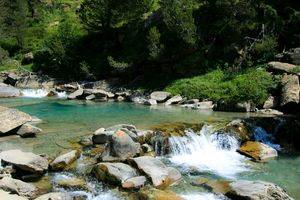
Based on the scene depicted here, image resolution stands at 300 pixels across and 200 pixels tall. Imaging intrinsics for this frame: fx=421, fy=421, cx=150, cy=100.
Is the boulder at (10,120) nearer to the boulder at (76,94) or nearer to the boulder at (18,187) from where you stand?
the boulder at (18,187)

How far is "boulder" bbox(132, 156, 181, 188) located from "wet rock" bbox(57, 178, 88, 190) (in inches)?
98.7

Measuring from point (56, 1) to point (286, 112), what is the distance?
60978mm

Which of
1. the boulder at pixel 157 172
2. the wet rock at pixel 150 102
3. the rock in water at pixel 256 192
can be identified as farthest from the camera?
the wet rock at pixel 150 102

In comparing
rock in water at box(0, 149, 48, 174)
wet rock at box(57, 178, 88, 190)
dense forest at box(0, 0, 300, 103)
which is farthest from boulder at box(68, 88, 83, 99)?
wet rock at box(57, 178, 88, 190)

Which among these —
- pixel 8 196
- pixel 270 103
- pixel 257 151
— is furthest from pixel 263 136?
pixel 8 196

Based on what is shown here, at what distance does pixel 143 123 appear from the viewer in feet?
90.5

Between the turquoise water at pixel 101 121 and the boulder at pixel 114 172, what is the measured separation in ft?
7.55

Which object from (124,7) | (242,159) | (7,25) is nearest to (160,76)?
(124,7)

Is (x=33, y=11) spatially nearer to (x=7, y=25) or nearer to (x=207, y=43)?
(x=7, y=25)

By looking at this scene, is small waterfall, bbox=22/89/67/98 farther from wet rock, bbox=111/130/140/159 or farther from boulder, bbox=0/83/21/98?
wet rock, bbox=111/130/140/159

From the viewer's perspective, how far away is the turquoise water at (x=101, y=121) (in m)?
19.7

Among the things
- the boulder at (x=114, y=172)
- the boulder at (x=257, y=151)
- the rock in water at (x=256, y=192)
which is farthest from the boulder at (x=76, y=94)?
the rock in water at (x=256, y=192)

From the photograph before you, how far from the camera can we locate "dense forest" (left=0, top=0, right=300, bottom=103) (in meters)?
40.3

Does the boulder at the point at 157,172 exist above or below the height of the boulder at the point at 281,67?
below
